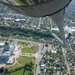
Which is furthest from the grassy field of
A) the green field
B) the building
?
the green field

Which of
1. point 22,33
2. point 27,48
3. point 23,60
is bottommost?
point 23,60

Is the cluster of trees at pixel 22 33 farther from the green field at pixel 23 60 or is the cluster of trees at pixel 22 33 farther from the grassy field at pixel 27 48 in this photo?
the green field at pixel 23 60

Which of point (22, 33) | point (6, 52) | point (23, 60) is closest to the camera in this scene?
point (23, 60)

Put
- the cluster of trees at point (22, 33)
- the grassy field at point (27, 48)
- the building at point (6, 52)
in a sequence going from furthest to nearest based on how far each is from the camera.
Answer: the cluster of trees at point (22, 33), the grassy field at point (27, 48), the building at point (6, 52)

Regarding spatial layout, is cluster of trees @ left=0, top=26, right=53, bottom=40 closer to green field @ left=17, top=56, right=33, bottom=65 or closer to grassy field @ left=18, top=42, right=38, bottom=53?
grassy field @ left=18, top=42, right=38, bottom=53

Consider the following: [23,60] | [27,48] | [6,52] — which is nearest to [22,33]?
[27,48]

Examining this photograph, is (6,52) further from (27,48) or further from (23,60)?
(23,60)

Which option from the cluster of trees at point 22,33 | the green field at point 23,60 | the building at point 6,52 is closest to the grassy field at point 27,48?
the building at point 6,52

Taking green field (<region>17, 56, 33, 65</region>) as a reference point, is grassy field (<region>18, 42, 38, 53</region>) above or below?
above

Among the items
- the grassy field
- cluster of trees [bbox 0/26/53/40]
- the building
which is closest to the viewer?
the building

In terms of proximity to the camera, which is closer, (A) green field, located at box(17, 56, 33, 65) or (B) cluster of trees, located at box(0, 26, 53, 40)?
(A) green field, located at box(17, 56, 33, 65)

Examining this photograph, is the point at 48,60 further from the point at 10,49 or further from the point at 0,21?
the point at 0,21

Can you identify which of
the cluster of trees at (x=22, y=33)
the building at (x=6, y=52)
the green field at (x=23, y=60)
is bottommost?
the green field at (x=23, y=60)
